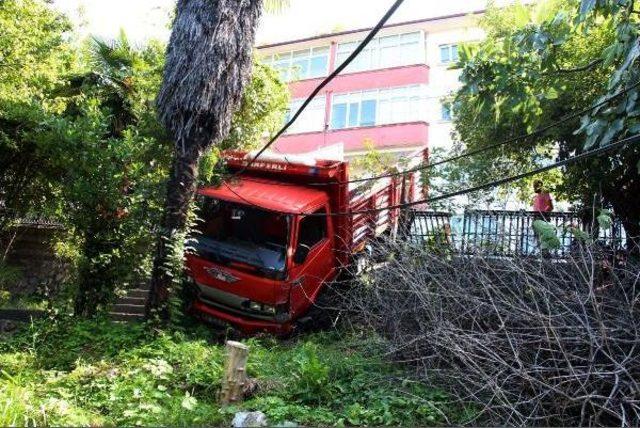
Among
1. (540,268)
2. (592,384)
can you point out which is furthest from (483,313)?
(592,384)

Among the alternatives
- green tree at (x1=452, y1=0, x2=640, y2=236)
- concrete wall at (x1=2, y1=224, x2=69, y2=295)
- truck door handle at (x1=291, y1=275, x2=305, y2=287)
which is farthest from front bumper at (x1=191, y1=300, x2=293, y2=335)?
concrete wall at (x1=2, y1=224, x2=69, y2=295)

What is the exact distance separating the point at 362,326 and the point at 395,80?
60.4 ft

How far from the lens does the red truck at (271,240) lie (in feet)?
29.7

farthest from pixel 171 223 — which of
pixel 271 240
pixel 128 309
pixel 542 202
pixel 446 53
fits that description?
pixel 446 53

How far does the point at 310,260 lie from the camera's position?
9711 mm

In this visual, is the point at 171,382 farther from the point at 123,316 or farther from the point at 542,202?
the point at 542,202

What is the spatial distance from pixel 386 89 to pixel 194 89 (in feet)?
60.4

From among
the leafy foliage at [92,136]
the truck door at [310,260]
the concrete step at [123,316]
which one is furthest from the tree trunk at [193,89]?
the truck door at [310,260]

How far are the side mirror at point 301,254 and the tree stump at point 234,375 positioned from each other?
341 cm

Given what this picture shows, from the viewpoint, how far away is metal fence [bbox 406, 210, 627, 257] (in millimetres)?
7273

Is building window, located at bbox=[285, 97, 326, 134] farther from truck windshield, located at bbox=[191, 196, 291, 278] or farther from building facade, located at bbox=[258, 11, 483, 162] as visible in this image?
truck windshield, located at bbox=[191, 196, 291, 278]

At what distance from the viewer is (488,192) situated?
549 inches

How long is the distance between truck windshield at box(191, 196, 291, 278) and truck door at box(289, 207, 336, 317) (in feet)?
1.02

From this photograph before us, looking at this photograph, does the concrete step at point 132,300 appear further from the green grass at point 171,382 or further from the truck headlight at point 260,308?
the truck headlight at point 260,308
